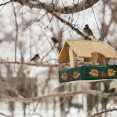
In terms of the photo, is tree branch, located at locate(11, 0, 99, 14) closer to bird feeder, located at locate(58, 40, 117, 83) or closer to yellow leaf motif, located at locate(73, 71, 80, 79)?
bird feeder, located at locate(58, 40, 117, 83)

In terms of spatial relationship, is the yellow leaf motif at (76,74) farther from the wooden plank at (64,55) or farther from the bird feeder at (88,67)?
the wooden plank at (64,55)

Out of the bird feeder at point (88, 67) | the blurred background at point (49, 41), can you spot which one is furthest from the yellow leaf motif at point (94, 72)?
the blurred background at point (49, 41)

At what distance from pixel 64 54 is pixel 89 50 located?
491 mm

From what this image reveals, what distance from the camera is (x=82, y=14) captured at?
108 inches

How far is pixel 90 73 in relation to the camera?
2.05 meters

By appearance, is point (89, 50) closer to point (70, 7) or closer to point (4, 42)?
point (70, 7)

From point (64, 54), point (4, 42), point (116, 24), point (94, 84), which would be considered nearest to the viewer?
point (64, 54)

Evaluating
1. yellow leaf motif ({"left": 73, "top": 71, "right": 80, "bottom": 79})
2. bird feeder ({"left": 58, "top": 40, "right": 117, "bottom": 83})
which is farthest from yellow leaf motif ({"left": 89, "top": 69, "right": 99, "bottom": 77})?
yellow leaf motif ({"left": 73, "top": 71, "right": 80, "bottom": 79})

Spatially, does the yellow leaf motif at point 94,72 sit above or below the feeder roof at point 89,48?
below

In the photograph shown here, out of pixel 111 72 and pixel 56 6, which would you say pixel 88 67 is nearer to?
pixel 111 72

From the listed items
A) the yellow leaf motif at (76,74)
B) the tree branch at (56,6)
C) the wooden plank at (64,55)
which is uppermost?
the tree branch at (56,6)

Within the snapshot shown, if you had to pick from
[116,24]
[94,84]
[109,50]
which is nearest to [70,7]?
[109,50]

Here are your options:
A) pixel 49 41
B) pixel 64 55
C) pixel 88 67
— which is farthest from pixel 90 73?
pixel 49 41

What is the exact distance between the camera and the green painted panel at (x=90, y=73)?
6.68ft
